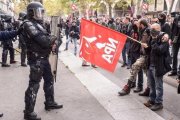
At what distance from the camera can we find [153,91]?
6922mm

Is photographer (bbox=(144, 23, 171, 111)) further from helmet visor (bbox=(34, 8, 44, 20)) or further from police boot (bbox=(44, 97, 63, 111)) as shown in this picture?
helmet visor (bbox=(34, 8, 44, 20))

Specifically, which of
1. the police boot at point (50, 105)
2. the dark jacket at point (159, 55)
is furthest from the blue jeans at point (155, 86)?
the police boot at point (50, 105)

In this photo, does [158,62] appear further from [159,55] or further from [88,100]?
[88,100]

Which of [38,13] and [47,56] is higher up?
[38,13]

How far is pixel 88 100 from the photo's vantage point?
7.56m

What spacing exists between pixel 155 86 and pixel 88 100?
1463mm

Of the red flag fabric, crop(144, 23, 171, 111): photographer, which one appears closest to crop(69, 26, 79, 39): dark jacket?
the red flag fabric

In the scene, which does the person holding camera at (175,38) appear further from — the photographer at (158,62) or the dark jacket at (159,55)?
the dark jacket at (159,55)

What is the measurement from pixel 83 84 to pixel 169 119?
3239 mm

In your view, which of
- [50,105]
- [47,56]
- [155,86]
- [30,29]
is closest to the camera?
[30,29]

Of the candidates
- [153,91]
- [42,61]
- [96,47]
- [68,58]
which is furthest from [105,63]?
[68,58]

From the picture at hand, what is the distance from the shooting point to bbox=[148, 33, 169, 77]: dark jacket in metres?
6.51

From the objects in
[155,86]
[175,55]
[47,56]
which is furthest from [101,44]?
[175,55]

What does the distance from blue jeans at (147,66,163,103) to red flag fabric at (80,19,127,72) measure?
94 centimetres
